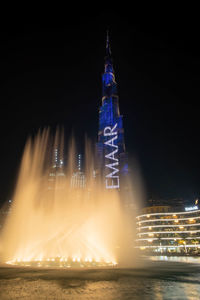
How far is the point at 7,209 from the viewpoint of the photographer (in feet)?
392

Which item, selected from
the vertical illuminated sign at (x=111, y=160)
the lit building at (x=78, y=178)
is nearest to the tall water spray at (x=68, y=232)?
the vertical illuminated sign at (x=111, y=160)

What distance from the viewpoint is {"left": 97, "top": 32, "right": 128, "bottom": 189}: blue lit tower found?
108750mm

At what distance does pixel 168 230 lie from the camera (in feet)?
315

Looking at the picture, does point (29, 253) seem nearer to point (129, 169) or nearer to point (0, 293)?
point (0, 293)

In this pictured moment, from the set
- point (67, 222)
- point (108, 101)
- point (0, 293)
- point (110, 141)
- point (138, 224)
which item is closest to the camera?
point (0, 293)

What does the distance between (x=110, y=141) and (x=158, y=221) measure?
43087 mm

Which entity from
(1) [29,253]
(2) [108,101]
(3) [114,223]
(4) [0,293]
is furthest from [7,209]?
(4) [0,293]

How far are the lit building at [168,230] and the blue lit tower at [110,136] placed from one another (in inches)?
827

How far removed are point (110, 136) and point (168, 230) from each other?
51194 mm

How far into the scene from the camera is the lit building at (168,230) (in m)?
90.6

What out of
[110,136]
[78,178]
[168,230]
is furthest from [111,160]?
[78,178]

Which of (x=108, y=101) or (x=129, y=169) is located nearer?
(x=129, y=169)

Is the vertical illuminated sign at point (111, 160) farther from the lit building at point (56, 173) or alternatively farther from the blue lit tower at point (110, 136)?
the lit building at point (56, 173)

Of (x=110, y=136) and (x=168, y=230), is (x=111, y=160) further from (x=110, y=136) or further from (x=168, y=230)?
(x=168, y=230)
